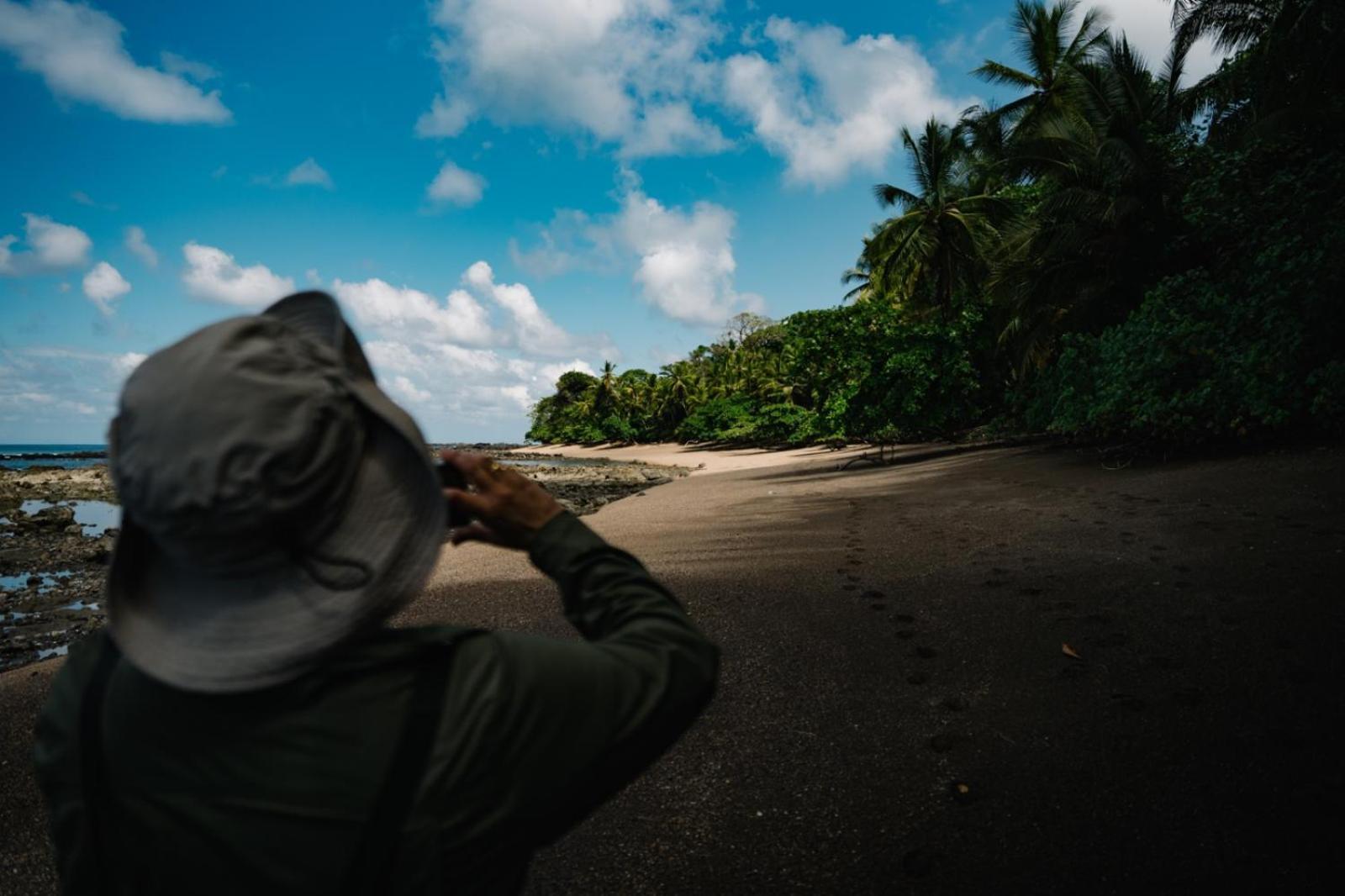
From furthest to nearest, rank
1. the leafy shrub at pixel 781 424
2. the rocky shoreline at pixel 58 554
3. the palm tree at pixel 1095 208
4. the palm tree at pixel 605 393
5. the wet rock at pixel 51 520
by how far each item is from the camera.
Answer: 1. the palm tree at pixel 605 393
2. the leafy shrub at pixel 781 424
3. the wet rock at pixel 51 520
4. the palm tree at pixel 1095 208
5. the rocky shoreline at pixel 58 554

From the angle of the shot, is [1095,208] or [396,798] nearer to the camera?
[396,798]

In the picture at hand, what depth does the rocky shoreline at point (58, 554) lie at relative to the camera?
7211 mm

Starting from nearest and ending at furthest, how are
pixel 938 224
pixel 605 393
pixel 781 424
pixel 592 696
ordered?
1. pixel 592 696
2. pixel 938 224
3. pixel 781 424
4. pixel 605 393

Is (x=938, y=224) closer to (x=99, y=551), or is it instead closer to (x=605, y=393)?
(x=99, y=551)

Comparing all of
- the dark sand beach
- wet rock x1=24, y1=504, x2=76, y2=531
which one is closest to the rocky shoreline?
wet rock x1=24, y1=504, x2=76, y2=531

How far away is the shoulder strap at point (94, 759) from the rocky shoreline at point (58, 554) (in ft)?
18.0

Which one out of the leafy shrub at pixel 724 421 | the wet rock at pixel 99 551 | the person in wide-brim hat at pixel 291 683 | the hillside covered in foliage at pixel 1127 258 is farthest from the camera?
the leafy shrub at pixel 724 421

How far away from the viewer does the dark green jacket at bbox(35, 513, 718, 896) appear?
0.83 meters

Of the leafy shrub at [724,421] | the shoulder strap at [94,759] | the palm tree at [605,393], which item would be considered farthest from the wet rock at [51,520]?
the palm tree at [605,393]

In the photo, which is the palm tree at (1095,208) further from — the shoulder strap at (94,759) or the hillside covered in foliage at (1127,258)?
the shoulder strap at (94,759)

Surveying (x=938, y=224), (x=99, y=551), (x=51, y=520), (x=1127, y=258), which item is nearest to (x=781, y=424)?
(x=938, y=224)

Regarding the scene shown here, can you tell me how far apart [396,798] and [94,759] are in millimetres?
392

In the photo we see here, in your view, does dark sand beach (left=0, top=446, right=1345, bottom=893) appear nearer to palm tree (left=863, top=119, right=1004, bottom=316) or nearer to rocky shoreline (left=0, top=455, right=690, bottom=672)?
rocky shoreline (left=0, top=455, right=690, bottom=672)

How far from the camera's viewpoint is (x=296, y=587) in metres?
0.88
